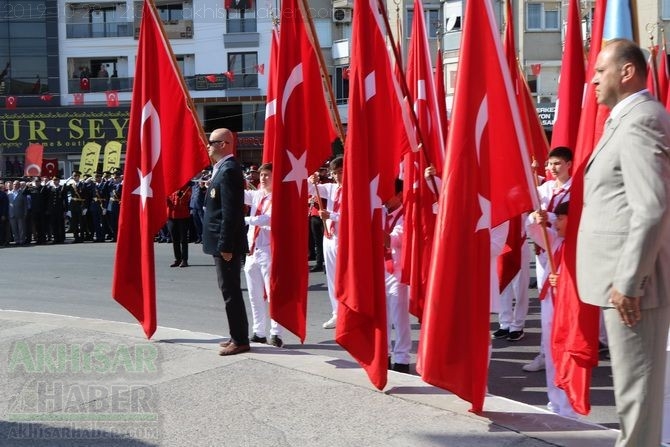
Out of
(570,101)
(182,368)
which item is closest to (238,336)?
(182,368)

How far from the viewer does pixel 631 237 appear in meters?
3.55

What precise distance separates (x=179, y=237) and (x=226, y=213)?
9.44 metres

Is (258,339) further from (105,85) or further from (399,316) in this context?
(105,85)

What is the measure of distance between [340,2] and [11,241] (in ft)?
91.0

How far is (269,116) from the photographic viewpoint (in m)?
9.09

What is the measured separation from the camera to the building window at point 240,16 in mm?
48406

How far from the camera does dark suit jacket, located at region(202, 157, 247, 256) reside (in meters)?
7.13

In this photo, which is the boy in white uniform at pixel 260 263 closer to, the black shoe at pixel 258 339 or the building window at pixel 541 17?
the black shoe at pixel 258 339

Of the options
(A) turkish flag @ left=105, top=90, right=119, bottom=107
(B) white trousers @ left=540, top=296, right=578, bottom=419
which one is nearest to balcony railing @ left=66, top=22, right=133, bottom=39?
(A) turkish flag @ left=105, top=90, right=119, bottom=107

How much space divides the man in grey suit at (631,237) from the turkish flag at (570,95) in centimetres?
274

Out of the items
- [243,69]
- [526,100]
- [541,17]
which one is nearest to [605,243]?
[526,100]

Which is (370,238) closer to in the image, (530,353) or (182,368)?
(182,368)

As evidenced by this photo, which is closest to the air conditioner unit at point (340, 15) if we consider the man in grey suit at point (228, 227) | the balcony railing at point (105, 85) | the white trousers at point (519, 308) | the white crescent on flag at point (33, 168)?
the balcony railing at point (105, 85)

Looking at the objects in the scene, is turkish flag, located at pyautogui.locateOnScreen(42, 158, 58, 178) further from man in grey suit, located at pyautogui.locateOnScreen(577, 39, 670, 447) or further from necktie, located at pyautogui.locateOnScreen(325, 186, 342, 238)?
man in grey suit, located at pyautogui.locateOnScreen(577, 39, 670, 447)
